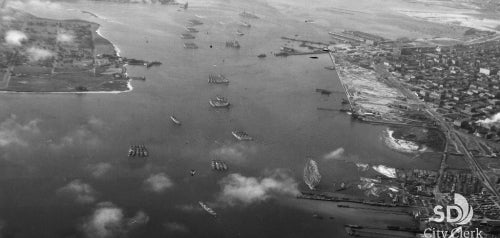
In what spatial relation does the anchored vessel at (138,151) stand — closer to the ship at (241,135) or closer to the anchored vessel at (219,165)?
the anchored vessel at (219,165)

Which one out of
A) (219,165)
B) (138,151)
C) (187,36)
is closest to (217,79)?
(187,36)

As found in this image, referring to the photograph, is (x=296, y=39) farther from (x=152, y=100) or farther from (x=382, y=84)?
(x=152, y=100)

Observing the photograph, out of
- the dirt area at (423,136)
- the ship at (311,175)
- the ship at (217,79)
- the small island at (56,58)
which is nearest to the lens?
the ship at (311,175)

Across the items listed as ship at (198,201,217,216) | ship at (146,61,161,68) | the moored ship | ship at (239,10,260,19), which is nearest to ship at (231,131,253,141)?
the moored ship

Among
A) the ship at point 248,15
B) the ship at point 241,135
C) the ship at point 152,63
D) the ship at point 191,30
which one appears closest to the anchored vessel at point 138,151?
the ship at point 241,135

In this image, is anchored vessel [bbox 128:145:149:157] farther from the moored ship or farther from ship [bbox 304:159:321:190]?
ship [bbox 304:159:321:190]

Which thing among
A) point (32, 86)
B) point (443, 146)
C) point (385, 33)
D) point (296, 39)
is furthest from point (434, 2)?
point (32, 86)

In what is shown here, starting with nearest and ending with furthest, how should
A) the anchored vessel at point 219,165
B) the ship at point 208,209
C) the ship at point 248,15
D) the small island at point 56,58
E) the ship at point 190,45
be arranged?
the ship at point 208,209 → the anchored vessel at point 219,165 → the small island at point 56,58 → the ship at point 190,45 → the ship at point 248,15
